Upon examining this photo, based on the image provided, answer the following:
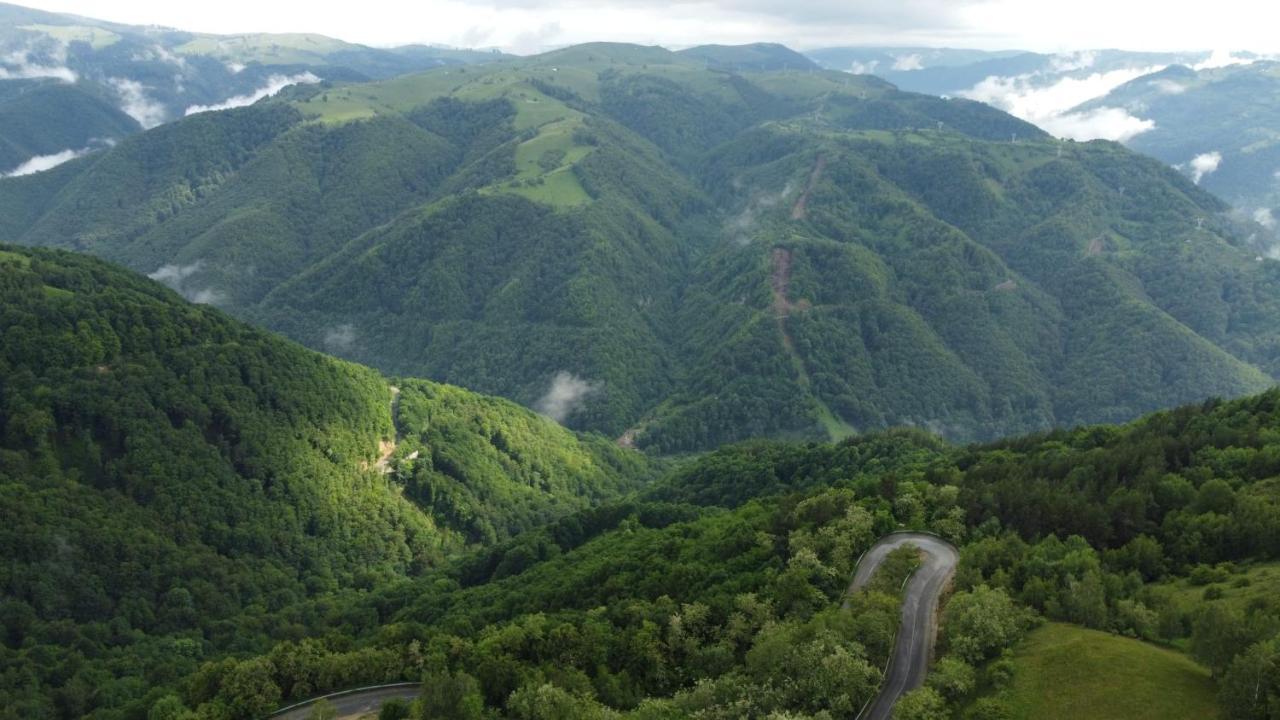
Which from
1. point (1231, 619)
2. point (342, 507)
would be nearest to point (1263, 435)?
point (1231, 619)

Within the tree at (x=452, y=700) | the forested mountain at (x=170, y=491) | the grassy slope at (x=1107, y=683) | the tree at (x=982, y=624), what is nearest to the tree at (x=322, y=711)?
the tree at (x=452, y=700)

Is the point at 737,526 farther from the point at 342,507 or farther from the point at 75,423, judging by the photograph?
the point at 75,423

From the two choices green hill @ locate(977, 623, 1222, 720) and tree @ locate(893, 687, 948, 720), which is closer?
green hill @ locate(977, 623, 1222, 720)

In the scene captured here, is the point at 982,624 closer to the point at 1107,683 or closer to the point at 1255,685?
the point at 1107,683

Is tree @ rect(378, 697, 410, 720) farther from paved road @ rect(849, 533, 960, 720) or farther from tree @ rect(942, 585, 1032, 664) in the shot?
tree @ rect(942, 585, 1032, 664)

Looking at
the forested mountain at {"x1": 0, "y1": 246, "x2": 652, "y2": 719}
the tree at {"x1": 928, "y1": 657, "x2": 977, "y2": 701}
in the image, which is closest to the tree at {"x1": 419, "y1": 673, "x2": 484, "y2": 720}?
the tree at {"x1": 928, "y1": 657, "x2": 977, "y2": 701}

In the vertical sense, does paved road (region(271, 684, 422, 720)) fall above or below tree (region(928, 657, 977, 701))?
below
